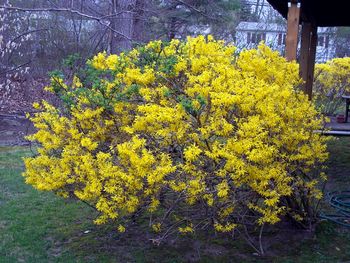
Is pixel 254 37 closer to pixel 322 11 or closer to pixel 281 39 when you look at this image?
pixel 281 39

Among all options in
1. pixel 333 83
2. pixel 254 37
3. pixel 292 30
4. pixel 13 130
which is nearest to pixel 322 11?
pixel 292 30

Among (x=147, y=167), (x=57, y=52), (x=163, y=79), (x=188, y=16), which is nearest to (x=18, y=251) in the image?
(x=147, y=167)

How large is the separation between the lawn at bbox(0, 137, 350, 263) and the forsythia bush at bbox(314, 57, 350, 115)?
6.50m

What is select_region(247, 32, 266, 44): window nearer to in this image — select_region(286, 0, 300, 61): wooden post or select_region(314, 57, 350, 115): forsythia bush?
select_region(314, 57, 350, 115): forsythia bush

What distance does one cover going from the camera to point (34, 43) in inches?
528

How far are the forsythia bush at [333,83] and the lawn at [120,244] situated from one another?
6.50 meters

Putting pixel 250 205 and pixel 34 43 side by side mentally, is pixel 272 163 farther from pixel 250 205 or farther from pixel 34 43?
pixel 34 43

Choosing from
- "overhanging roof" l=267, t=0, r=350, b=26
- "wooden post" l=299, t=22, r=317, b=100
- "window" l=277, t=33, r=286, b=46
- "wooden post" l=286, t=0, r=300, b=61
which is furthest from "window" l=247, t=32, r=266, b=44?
"wooden post" l=286, t=0, r=300, b=61

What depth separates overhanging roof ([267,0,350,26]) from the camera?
7000 mm

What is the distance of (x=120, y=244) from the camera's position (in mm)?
4949

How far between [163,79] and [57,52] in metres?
8.93

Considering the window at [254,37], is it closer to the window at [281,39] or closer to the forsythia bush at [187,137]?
the window at [281,39]

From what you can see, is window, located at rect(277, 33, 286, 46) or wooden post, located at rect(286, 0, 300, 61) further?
window, located at rect(277, 33, 286, 46)

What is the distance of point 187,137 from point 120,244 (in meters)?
1.49
